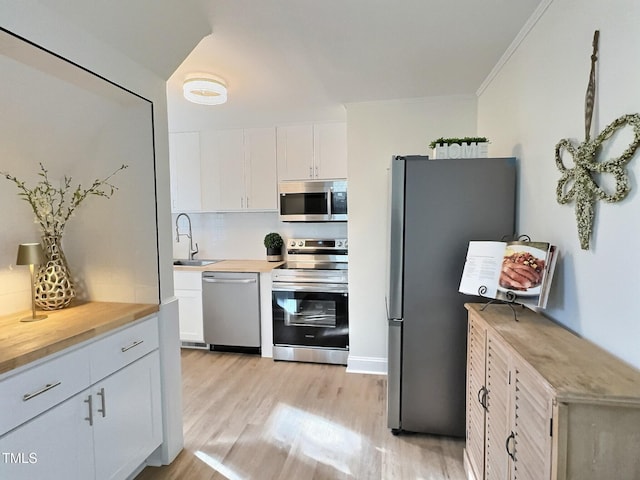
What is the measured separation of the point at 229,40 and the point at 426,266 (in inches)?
67.7

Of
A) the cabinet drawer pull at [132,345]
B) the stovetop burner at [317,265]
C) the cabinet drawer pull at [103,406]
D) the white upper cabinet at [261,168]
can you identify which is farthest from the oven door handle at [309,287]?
the cabinet drawer pull at [103,406]

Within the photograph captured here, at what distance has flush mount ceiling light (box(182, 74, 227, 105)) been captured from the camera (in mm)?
2225

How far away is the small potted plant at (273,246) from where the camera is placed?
3824mm

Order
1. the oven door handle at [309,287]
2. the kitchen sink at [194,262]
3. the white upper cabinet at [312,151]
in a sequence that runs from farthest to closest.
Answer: the kitchen sink at [194,262], the white upper cabinet at [312,151], the oven door handle at [309,287]

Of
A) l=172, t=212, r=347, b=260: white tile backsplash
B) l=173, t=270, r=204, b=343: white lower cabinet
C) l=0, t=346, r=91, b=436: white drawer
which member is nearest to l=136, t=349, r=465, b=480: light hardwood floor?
l=173, t=270, r=204, b=343: white lower cabinet

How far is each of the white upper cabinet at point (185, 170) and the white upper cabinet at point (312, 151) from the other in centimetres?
98

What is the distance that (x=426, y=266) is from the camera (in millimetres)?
2041

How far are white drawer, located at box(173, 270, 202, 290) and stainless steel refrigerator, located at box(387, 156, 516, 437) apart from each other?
2.15 meters

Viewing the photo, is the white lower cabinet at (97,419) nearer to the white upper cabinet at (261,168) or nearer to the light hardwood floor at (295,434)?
the light hardwood floor at (295,434)

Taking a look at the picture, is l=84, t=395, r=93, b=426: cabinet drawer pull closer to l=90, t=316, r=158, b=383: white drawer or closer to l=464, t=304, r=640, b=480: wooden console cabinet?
l=90, t=316, r=158, b=383: white drawer

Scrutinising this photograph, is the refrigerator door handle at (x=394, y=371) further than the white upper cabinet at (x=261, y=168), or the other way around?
the white upper cabinet at (x=261, y=168)

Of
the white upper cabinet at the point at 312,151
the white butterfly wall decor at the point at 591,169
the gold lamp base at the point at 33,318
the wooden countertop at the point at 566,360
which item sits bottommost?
the gold lamp base at the point at 33,318

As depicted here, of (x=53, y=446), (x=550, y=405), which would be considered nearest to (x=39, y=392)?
(x=53, y=446)

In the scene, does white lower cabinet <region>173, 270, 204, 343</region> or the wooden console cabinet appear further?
white lower cabinet <region>173, 270, 204, 343</region>
